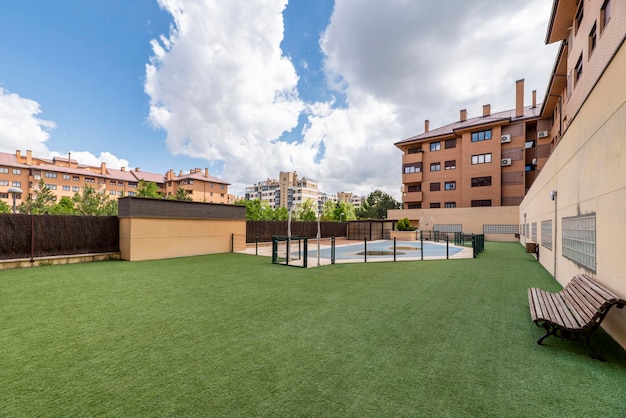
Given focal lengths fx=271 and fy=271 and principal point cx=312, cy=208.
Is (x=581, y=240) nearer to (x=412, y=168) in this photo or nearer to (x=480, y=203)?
(x=480, y=203)

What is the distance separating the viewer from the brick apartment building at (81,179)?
61344mm

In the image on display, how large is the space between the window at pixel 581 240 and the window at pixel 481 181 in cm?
3359

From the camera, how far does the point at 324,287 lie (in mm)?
8273

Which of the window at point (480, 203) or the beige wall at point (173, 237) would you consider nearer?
the beige wall at point (173, 237)

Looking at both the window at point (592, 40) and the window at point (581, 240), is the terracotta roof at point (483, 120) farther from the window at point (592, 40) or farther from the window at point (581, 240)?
the window at point (581, 240)

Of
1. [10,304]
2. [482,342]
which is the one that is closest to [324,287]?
[482,342]

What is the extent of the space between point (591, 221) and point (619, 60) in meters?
3.07

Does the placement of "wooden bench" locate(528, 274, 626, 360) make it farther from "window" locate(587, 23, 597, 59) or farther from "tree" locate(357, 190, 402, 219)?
"tree" locate(357, 190, 402, 219)

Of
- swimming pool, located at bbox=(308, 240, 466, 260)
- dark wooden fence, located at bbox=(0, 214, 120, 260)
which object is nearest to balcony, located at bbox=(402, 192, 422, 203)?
swimming pool, located at bbox=(308, 240, 466, 260)

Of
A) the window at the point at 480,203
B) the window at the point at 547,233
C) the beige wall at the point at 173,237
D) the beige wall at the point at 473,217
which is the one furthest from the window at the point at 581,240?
the window at the point at 480,203

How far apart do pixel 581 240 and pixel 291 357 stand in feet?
23.5

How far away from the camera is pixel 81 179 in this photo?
69188 millimetres

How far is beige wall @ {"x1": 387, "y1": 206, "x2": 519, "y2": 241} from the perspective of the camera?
107 feet

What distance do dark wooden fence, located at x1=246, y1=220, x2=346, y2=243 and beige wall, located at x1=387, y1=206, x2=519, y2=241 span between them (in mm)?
12698
